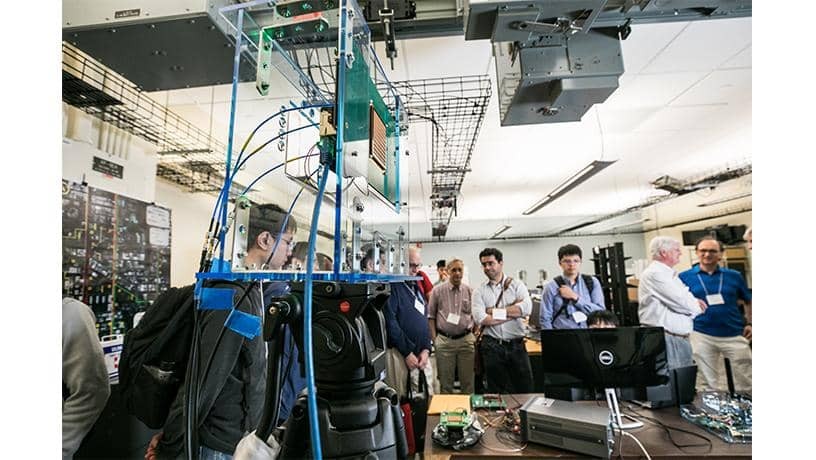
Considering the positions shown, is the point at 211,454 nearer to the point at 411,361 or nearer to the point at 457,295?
the point at 411,361

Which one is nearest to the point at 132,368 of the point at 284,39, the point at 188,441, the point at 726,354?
→ the point at 188,441

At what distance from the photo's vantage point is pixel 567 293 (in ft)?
10.6

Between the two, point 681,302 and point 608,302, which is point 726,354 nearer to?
point 681,302

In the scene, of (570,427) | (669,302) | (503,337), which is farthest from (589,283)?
(570,427)

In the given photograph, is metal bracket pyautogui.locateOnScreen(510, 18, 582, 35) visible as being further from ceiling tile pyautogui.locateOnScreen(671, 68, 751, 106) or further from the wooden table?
ceiling tile pyautogui.locateOnScreen(671, 68, 751, 106)

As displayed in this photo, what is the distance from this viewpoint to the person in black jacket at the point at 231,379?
0.99 metres

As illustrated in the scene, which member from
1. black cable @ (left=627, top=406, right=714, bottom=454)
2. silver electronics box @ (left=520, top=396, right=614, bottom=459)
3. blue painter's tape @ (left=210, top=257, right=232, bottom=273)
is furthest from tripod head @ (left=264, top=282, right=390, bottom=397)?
black cable @ (left=627, top=406, right=714, bottom=454)

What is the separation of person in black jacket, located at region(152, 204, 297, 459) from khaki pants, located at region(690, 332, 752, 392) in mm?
3882

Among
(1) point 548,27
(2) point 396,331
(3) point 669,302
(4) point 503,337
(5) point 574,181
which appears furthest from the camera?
(5) point 574,181

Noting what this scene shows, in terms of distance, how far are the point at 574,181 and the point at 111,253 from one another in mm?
5124

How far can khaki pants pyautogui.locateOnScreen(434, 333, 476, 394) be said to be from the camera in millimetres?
3561

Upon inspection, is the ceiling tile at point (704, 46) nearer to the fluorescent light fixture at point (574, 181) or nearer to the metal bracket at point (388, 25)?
the fluorescent light fixture at point (574, 181)

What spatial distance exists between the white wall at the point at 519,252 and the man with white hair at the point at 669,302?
8311 millimetres

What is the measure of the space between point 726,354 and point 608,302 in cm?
177
